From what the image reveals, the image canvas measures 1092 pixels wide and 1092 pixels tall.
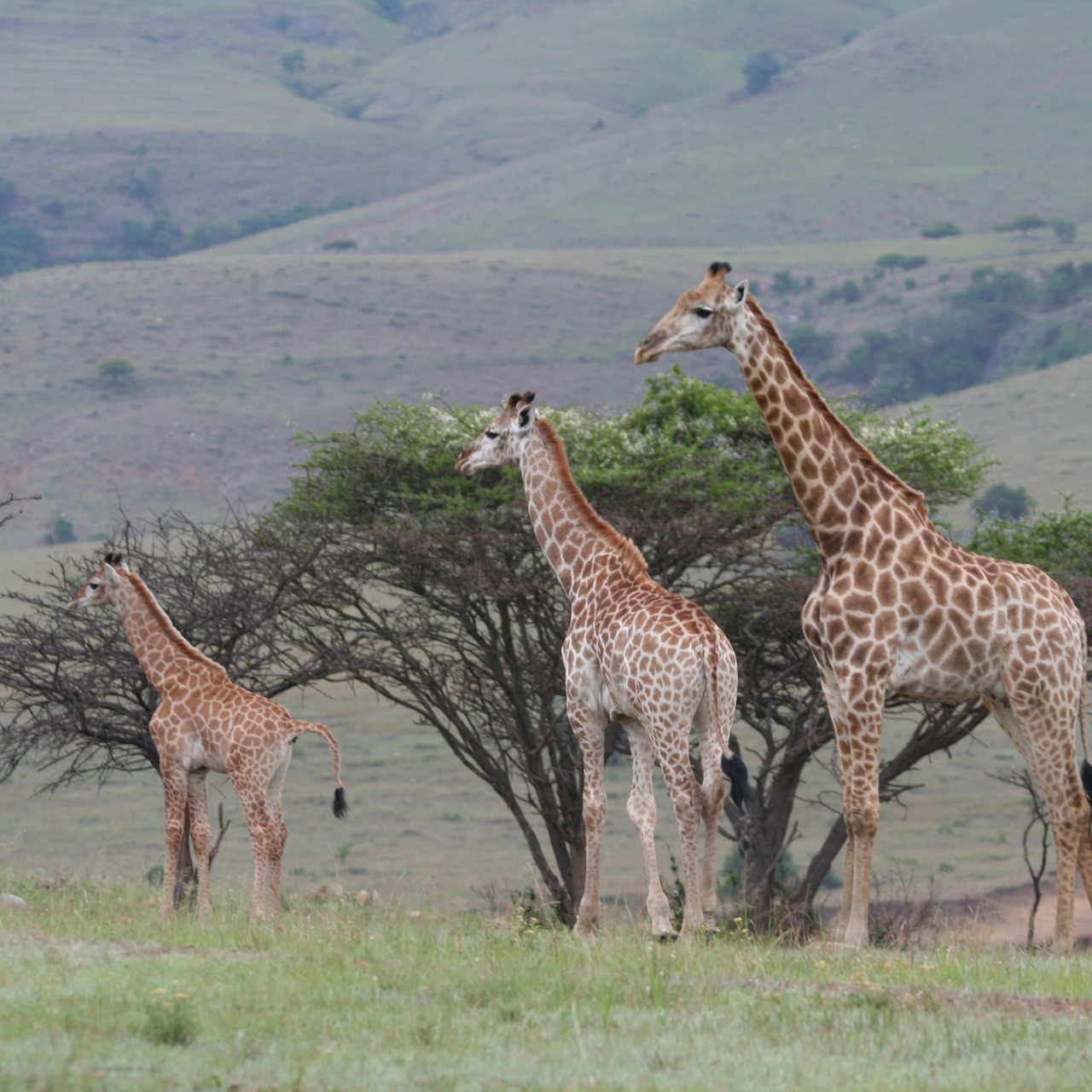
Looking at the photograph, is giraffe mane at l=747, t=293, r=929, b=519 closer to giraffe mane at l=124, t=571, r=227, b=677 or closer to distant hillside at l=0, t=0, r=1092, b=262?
giraffe mane at l=124, t=571, r=227, b=677

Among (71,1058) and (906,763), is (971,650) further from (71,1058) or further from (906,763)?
(906,763)

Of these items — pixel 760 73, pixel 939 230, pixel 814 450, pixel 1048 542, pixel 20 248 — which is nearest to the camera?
pixel 814 450

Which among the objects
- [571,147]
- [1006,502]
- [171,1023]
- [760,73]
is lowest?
[171,1023]

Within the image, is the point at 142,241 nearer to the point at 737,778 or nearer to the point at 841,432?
the point at 841,432

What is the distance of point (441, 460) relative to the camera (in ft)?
57.2

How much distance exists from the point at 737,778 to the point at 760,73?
557 feet

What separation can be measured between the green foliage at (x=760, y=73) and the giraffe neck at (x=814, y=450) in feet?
549

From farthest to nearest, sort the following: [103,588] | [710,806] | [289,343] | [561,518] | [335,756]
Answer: [289,343] < [103,588] < [335,756] < [561,518] < [710,806]

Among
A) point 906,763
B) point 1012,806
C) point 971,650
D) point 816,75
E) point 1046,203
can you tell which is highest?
point 816,75

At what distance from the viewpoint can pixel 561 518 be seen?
11977mm

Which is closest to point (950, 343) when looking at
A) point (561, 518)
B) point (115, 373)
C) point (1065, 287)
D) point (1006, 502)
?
point (1065, 287)

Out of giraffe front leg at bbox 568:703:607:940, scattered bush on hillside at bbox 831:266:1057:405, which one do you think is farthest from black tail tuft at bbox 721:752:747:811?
scattered bush on hillside at bbox 831:266:1057:405

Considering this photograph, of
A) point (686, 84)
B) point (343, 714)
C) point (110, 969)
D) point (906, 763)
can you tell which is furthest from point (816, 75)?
point (110, 969)

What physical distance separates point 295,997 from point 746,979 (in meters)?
2.14
